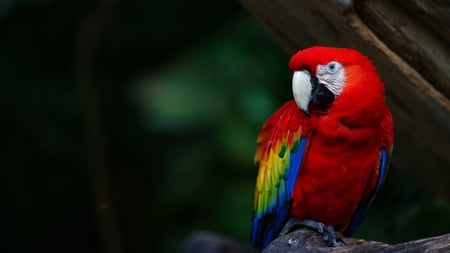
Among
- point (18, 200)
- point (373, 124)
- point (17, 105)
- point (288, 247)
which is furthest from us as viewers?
point (18, 200)

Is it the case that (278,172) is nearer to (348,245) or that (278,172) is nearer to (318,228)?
(318,228)

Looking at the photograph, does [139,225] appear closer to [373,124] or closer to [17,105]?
[17,105]

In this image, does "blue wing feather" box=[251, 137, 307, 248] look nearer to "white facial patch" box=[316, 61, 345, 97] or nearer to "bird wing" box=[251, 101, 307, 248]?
"bird wing" box=[251, 101, 307, 248]

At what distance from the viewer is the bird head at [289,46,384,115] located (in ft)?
6.90

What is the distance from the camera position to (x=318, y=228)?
7.05ft

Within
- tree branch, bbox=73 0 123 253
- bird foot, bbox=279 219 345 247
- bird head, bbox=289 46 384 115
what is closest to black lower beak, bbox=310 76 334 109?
bird head, bbox=289 46 384 115

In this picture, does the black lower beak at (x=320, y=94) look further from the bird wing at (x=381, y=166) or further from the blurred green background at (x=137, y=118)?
the blurred green background at (x=137, y=118)

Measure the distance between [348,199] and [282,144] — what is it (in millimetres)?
221

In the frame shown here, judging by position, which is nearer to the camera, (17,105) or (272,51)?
(272,51)

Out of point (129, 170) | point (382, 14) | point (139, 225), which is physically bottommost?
point (139, 225)

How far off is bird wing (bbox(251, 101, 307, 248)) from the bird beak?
10 centimetres

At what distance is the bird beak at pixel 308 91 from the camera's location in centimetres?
211

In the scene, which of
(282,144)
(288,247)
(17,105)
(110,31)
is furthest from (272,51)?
(288,247)

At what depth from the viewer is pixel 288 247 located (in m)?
1.90
